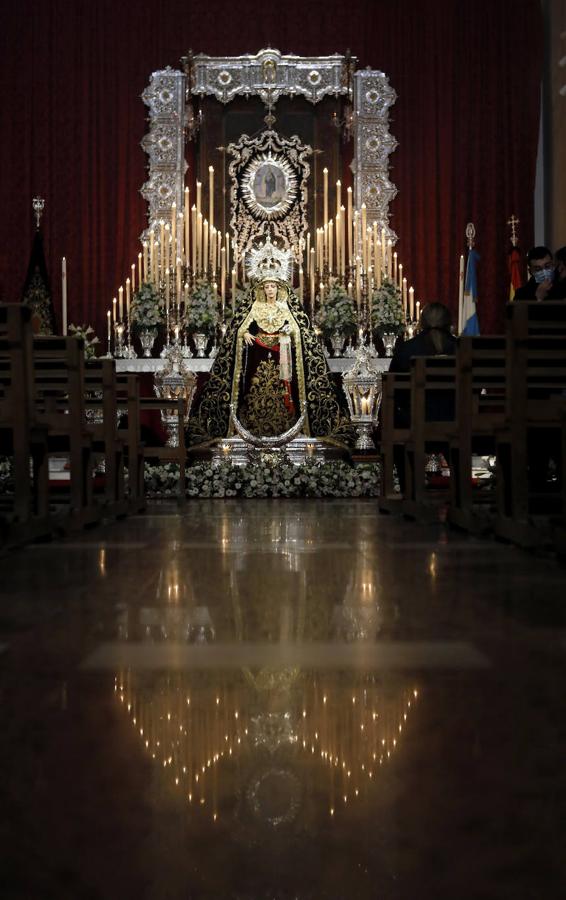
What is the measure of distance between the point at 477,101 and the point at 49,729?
36.3 feet

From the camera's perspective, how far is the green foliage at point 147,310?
31.5 feet

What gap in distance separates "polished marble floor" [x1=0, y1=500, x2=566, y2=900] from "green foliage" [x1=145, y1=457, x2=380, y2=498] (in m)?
5.31

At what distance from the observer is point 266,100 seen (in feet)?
36.2

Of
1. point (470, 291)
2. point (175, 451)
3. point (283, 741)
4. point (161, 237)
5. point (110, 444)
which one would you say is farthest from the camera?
point (161, 237)

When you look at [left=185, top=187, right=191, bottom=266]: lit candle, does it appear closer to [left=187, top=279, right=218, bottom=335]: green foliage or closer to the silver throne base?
[left=187, top=279, right=218, bottom=335]: green foliage

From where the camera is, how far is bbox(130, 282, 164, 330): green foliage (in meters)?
9.60

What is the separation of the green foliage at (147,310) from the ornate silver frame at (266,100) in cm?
171

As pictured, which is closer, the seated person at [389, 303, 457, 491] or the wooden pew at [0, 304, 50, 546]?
the wooden pew at [0, 304, 50, 546]

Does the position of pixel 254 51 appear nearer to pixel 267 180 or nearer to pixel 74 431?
pixel 267 180

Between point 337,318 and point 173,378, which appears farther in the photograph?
point 337,318

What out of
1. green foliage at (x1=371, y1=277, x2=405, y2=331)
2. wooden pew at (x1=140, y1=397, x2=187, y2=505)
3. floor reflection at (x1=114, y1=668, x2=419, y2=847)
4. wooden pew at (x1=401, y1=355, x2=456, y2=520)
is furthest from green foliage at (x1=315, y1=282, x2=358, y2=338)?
floor reflection at (x1=114, y1=668, x2=419, y2=847)

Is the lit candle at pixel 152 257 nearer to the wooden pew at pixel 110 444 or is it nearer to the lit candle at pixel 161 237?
the lit candle at pixel 161 237

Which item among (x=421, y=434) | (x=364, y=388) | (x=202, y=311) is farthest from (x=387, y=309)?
(x=421, y=434)

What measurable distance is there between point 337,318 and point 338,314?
1.5 inches
